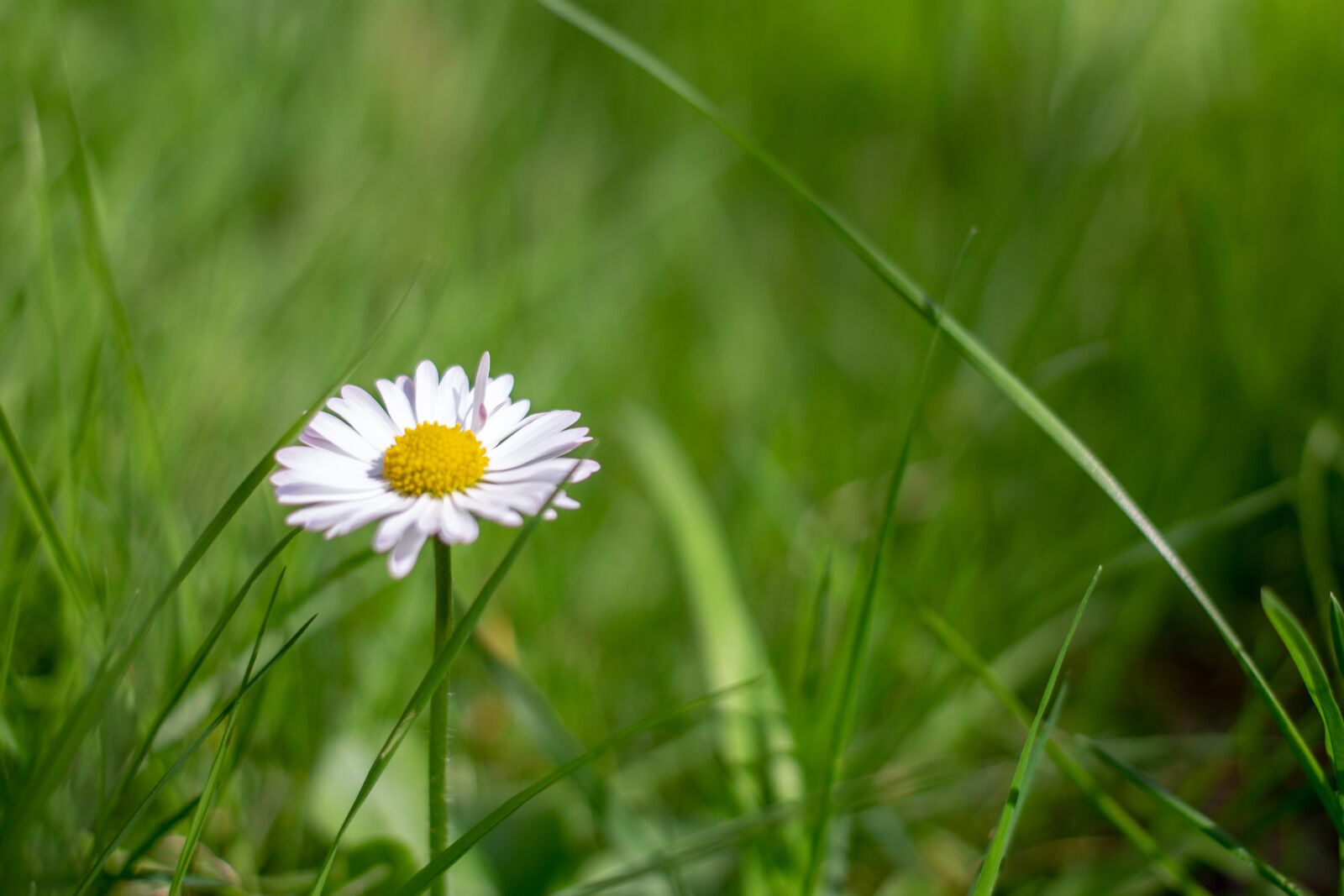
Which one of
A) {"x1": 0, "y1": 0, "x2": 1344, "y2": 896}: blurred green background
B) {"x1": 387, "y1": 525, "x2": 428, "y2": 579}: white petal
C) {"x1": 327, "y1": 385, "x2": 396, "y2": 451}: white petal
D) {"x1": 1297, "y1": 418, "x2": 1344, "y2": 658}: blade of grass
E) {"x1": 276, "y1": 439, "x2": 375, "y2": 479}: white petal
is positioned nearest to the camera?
{"x1": 387, "y1": 525, "x2": 428, "y2": 579}: white petal

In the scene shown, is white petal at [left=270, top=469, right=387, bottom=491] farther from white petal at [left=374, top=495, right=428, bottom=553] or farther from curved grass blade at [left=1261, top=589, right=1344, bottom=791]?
curved grass blade at [left=1261, top=589, right=1344, bottom=791]

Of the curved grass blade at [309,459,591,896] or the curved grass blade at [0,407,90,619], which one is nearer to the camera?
the curved grass blade at [309,459,591,896]

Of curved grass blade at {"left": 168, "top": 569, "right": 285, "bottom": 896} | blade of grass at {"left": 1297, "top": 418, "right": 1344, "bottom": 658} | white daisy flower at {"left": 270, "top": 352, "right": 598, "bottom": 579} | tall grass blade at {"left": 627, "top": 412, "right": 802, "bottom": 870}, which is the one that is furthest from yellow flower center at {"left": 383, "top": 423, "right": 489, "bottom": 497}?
blade of grass at {"left": 1297, "top": 418, "right": 1344, "bottom": 658}

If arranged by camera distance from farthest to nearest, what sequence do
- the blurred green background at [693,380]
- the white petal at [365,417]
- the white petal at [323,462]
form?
the blurred green background at [693,380]
the white petal at [365,417]
the white petal at [323,462]

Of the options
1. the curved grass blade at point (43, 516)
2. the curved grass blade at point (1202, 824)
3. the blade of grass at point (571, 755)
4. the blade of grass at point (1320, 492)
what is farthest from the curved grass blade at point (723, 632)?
the blade of grass at point (1320, 492)

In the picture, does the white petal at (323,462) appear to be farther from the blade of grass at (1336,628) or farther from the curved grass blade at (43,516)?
the blade of grass at (1336,628)

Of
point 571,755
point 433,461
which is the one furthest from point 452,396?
point 571,755
